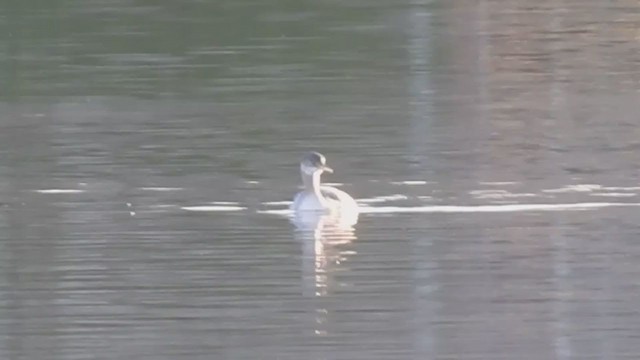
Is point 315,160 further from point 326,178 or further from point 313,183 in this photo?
point 326,178

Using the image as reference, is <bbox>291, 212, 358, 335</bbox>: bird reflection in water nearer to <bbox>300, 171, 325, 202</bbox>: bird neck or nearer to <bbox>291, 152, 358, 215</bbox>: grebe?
<bbox>291, 152, 358, 215</bbox>: grebe

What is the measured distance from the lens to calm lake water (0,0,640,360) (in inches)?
449

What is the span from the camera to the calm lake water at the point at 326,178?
11.4 metres

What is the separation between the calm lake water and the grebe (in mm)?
206

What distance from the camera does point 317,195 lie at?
50.3ft

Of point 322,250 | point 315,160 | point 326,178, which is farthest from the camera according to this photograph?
point 326,178

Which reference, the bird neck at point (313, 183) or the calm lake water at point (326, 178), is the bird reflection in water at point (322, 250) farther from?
the bird neck at point (313, 183)

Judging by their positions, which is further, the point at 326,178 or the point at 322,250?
the point at 326,178

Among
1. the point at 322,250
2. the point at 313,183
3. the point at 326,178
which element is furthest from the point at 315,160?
the point at 322,250

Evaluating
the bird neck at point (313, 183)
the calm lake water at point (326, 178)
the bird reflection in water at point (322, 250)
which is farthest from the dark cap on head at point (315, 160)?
the bird reflection in water at point (322, 250)

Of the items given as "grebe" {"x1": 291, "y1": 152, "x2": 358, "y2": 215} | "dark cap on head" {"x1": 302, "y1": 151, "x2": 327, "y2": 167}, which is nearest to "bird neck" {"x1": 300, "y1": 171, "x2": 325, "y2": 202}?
"grebe" {"x1": 291, "y1": 152, "x2": 358, "y2": 215}

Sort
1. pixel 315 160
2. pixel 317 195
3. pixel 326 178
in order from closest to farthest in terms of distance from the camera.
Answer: pixel 317 195 → pixel 315 160 → pixel 326 178

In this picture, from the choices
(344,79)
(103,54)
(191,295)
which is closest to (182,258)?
(191,295)

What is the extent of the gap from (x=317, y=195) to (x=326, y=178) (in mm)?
1731
